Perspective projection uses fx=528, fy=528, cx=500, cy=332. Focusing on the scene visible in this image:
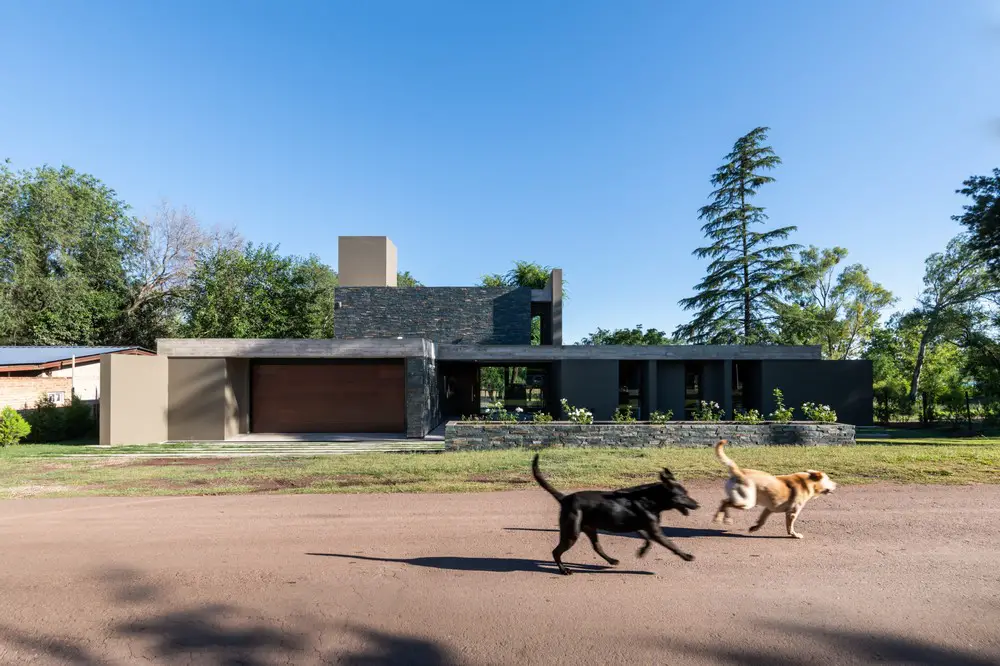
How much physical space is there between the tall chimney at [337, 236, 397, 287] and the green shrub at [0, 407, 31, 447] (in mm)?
14033

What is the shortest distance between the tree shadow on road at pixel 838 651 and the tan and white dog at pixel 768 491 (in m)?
1.81

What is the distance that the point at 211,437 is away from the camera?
17297 mm

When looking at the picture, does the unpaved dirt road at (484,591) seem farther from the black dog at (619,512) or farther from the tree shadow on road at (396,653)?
the black dog at (619,512)

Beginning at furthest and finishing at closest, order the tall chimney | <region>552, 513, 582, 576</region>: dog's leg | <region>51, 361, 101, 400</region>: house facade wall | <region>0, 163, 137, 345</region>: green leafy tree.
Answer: <region>0, 163, 137, 345</region>: green leafy tree → the tall chimney → <region>51, 361, 101, 400</region>: house facade wall → <region>552, 513, 582, 576</region>: dog's leg

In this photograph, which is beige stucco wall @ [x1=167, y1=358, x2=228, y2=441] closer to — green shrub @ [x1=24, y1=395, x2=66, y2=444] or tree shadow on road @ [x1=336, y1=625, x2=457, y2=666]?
green shrub @ [x1=24, y1=395, x2=66, y2=444]

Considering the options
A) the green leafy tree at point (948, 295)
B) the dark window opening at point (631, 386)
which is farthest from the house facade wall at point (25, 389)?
the green leafy tree at point (948, 295)

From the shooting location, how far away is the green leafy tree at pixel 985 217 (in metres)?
17.3

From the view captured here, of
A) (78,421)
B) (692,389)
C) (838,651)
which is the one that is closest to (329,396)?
(78,421)

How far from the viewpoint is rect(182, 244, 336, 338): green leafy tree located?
33.7 m

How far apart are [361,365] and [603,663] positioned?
17352 mm

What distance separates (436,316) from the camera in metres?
24.2

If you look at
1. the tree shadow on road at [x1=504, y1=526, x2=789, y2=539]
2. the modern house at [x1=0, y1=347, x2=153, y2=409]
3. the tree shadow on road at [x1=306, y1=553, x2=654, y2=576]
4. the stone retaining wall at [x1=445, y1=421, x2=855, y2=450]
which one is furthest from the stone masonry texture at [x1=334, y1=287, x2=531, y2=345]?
the tree shadow on road at [x1=306, y1=553, x2=654, y2=576]

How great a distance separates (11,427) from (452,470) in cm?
1418

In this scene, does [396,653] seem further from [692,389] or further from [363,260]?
[363,260]
